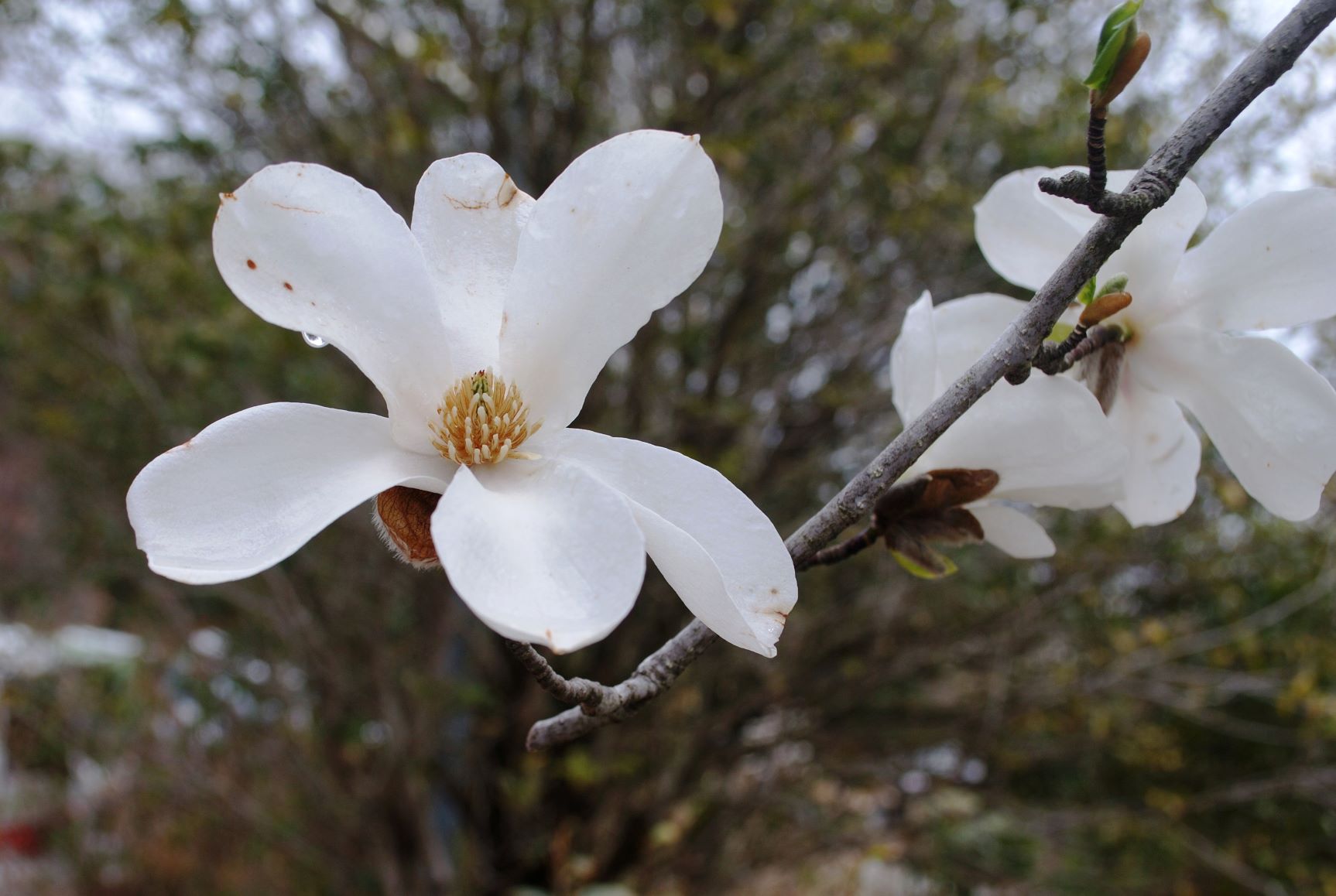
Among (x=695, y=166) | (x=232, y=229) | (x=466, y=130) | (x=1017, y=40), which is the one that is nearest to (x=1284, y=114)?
(x=1017, y=40)

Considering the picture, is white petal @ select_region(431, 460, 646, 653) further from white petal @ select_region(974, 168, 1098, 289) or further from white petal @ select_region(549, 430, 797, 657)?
white petal @ select_region(974, 168, 1098, 289)

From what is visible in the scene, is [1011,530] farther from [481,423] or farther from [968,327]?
[481,423]

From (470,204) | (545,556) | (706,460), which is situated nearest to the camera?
(545,556)

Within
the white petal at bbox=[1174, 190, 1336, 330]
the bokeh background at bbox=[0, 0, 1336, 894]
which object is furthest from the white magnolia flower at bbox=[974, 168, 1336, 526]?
the bokeh background at bbox=[0, 0, 1336, 894]

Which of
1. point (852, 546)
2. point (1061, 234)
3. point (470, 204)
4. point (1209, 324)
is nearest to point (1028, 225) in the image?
point (1061, 234)

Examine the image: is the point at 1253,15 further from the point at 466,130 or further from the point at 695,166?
the point at 695,166

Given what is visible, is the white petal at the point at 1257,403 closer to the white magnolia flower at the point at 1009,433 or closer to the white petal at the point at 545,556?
the white magnolia flower at the point at 1009,433
